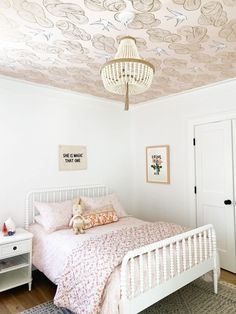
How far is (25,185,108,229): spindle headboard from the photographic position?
3.12 metres

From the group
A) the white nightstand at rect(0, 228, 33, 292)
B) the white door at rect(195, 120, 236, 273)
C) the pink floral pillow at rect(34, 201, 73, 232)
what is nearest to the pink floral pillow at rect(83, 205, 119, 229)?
the pink floral pillow at rect(34, 201, 73, 232)

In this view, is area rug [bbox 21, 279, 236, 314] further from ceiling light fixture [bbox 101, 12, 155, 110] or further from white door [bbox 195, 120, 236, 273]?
ceiling light fixture [bbox 101, 12, 155, 110]

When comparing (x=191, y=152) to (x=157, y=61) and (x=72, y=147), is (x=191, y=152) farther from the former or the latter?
(x=72, y=147)

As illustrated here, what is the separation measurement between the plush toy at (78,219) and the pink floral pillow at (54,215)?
0.33 ft

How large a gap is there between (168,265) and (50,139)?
224 cm

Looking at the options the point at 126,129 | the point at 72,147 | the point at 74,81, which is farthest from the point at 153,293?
the point at 126,129

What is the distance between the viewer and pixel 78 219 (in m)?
2.76

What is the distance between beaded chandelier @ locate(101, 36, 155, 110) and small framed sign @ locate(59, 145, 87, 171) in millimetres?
1869

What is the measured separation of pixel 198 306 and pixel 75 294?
1241 millimetres

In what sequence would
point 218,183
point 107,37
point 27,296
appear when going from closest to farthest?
point 107,37 → point 27,296 → point 218,183

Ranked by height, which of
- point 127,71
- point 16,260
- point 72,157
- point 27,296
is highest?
point 127,71

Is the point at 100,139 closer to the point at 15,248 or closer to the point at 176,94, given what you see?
the point at 176,94

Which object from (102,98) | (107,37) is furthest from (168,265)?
(102,98)

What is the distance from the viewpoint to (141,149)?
4301 millimetres
